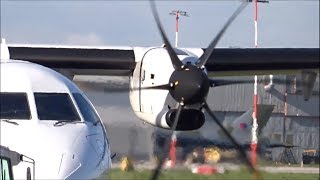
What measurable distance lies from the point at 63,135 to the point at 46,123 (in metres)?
0.26

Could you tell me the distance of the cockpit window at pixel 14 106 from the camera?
25.5 feet

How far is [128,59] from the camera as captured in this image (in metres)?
13.9

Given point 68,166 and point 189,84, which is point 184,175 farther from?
point 68,166

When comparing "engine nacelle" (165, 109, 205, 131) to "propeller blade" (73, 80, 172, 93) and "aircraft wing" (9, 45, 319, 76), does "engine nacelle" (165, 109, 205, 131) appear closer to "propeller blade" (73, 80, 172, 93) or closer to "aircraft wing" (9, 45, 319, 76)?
"propeller blade" (73, 80, 172, 93)

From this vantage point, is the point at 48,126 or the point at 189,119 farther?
the point at 189,119

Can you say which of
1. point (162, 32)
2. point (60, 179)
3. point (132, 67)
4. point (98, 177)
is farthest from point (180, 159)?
point (60, 179)

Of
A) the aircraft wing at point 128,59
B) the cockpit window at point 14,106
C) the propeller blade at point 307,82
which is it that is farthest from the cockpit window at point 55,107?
the propeller blade at point 307,82

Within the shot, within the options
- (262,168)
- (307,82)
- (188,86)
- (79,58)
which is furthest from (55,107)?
(262,168)

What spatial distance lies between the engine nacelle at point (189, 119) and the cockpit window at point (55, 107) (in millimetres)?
3742

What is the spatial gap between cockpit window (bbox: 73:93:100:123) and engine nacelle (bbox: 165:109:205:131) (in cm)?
322

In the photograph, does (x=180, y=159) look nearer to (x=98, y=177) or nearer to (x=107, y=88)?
(x=107, y=88)

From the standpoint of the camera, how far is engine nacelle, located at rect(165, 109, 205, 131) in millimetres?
11781

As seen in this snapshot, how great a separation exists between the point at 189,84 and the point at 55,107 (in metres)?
3.36

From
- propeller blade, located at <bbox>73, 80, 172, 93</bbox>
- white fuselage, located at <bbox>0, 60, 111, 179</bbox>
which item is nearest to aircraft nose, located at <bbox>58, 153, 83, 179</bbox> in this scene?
white fuselage, located at <bbox>0, 60, 111, 179</bbox>
